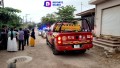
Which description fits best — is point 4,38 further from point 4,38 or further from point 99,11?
point 99,11

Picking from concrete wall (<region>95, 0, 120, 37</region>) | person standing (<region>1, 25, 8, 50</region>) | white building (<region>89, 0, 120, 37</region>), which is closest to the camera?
person standing (<region>1, 25, 8, 50</region>)

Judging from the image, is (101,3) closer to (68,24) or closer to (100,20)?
(100,20)

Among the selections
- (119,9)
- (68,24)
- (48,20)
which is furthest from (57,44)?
(48,20)

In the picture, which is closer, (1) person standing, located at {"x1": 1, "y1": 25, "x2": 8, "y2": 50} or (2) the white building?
(1) person standing, located at {"x1": 1, "y1": 25, "x2": 8, "y2": 50}

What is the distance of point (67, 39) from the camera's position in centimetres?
815

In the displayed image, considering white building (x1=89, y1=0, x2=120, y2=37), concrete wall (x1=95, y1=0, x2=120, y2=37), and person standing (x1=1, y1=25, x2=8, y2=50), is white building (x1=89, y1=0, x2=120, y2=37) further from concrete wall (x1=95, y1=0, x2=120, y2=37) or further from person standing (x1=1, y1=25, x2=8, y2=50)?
person standing (x1=1, y1=25, x2=8, y2=50)

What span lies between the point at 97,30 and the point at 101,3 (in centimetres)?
254

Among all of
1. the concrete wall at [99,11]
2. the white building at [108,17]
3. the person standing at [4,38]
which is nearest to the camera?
the person standing at [4,38]

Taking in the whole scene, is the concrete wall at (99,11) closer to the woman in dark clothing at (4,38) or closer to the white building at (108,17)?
the white building at (108,17)

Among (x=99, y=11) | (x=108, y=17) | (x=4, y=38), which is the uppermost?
(x=99, y=11)

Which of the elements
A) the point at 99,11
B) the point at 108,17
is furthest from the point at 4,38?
the point at 99,11

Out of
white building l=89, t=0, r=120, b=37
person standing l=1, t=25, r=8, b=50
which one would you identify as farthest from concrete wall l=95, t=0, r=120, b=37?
person standing l=1, t=25, r=8, b=50

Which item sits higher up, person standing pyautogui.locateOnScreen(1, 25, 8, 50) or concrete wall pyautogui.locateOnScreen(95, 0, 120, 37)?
concrete wall pyautogui.locateOnScreen(95, 0, 120, 37)

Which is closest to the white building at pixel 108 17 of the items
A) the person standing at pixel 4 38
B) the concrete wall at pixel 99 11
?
the concrete wall at pixel 99 11
